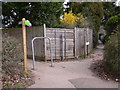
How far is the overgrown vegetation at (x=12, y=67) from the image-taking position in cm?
397

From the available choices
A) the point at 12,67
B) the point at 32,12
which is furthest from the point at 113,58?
the point at 32,12

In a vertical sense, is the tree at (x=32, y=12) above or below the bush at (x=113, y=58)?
above

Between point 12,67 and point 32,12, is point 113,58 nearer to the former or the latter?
point 12,67

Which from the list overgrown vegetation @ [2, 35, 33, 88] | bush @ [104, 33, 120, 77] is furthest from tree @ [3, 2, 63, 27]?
bush @ [104, 33, 120, 77]

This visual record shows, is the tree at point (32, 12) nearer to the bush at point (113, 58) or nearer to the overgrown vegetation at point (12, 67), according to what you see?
the overgrown vegetation at point (12, 67)

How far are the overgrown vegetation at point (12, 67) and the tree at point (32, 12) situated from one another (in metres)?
4.54

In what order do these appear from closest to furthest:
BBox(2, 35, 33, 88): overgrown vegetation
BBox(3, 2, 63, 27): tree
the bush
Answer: BBox(2, 35, 33, 88): overgrown vegetation < the bush < BBox(3, 2, 63, 27): tree

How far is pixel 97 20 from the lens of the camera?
17469 millimetres

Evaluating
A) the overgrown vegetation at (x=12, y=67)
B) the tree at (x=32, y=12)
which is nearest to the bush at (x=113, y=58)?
the overgrown vegetation at (x=12, y=67)

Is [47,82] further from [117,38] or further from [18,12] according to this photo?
[18,12]

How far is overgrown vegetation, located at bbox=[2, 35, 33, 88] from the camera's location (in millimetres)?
3975

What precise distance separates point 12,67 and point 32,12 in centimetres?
537

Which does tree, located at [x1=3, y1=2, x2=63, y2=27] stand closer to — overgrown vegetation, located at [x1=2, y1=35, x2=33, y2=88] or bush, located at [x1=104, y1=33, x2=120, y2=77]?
overgrown vegetation, located at [x1=2, y1=35, x2=33, y2=88]

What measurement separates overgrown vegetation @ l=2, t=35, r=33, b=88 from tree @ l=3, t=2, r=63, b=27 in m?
4.54
